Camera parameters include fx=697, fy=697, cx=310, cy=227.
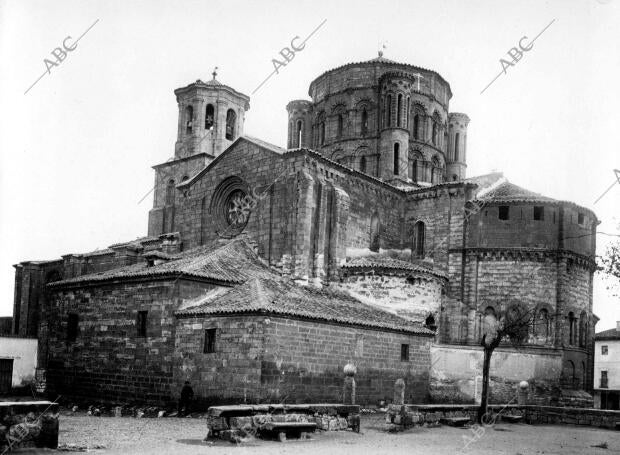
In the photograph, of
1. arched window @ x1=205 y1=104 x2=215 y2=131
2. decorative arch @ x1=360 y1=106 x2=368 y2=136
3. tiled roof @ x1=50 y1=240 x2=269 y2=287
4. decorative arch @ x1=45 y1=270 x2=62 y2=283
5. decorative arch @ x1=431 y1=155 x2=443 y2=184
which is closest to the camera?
tiled roof @ x1=50 y1=240 x2=269 y2=287

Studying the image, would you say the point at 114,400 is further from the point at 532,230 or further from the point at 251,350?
the point at 532,230

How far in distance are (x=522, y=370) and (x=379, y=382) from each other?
738cm

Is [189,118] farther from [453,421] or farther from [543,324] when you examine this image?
[453,421]

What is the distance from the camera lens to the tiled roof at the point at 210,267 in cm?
2257

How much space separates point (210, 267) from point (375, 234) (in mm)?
9295

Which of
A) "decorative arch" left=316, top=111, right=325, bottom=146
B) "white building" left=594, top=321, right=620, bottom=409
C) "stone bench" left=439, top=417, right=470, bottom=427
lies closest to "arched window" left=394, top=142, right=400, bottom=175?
"decorative arch" left=316, top=111, right=325, bottom=146

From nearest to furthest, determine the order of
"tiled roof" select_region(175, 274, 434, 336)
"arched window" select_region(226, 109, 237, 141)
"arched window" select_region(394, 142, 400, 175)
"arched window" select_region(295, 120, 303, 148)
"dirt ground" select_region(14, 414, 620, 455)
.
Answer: "dirt ground" select_region(14, 414, 620, 455) → "tiled roof" select_region(175, 274, 434, 336) → "arched window" select_region(394, 142, 400, 175) → "arched window" select_region(226, 109, 237, 141) → "arched window" select_region(295, 120, 303, 148)

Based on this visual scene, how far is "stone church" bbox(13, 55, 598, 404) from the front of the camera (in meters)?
21.2

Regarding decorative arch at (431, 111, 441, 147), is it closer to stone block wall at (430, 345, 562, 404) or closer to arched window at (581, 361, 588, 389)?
stone block wall at (430, 345, 562, 404)

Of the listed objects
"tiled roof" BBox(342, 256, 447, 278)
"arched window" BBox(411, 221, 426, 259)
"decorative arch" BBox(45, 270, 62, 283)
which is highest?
"arched window" BBox(411, 221, 426, 259)

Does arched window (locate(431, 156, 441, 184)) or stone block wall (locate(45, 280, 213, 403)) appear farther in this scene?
arched window (locate(431, 156, 441, 184))

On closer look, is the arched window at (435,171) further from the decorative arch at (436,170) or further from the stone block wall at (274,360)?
the stone block wall at (274,360)

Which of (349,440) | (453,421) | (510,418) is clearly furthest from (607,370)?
(349,440)

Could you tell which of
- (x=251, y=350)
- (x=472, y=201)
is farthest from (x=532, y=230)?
(x=251, y=350)
